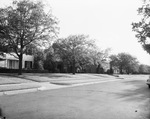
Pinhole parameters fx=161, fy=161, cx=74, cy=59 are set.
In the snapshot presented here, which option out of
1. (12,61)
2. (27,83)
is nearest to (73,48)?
(12,61)

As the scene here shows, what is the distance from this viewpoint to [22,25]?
69.4 ft

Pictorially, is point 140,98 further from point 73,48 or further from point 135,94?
point 73,48

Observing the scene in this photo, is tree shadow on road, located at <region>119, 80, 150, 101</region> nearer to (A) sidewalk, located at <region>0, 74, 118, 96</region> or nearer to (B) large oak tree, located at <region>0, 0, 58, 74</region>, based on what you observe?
(A) sidewalk, located at <region>0, 74, 118, 96</region>

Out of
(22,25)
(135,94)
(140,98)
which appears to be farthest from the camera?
(22,25)

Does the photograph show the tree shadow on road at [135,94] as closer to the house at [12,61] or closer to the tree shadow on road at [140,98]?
the tree shadow on road at [140,98]

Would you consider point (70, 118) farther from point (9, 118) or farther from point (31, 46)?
point (31, 46)

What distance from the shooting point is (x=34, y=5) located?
73.3 feet

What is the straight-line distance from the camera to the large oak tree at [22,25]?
21219 mm

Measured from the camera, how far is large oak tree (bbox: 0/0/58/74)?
835 inches

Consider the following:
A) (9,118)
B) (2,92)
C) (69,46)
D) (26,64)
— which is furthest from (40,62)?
(9,118)

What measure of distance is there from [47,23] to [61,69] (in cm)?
2206

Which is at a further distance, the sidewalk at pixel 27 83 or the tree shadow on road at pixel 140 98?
the sidewalk at pixel 27 83

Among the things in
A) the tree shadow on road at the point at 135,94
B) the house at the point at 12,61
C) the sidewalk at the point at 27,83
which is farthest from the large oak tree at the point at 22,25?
the tree shadow on road at the point at 135,94

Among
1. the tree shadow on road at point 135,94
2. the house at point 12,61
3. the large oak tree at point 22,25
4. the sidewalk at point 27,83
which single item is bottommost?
the tree shadow on road at point 135,94
